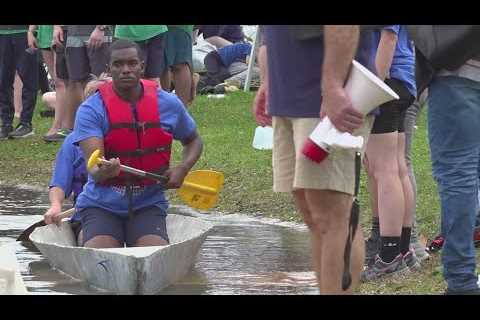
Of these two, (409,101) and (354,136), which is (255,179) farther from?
(354,136)

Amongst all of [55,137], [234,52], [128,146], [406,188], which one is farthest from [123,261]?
[234,52]

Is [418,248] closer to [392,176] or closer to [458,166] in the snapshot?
[392,176]

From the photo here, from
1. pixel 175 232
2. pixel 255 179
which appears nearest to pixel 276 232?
pixel 175 232

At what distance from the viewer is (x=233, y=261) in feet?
25.8

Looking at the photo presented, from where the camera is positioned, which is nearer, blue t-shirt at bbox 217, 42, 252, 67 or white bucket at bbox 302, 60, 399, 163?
white bucket at bbox 302, 60, 399, 163

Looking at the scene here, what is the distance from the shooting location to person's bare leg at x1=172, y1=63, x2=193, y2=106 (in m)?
11.4

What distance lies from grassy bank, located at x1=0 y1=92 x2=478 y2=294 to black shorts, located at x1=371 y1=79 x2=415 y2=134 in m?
0.81

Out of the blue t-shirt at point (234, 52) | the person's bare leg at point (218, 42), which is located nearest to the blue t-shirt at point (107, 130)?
the blue t-shirt at point (234, 52)

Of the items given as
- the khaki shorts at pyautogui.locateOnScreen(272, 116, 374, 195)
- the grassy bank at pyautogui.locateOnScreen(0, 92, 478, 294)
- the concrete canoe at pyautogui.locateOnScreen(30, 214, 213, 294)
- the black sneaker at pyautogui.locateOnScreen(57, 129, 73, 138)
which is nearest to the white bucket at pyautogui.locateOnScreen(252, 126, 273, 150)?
the grassy bank at pyautogui.locateOnScreen(0, 92, 478, 294)

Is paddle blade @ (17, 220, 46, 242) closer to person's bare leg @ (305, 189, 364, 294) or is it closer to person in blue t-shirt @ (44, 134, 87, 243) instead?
person in blue t-shirt @ (44, 134, 87, 243)

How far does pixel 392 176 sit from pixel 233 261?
1414 millimetres

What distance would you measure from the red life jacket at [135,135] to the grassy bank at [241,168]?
4.72ft

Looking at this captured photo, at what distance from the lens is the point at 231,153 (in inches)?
466
